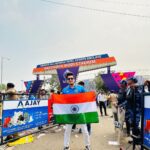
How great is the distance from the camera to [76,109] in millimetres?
6938

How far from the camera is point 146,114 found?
5.77 m

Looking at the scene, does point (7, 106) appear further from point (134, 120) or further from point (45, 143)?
point (134, 120)

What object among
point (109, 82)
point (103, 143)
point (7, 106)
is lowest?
point (103, 143)

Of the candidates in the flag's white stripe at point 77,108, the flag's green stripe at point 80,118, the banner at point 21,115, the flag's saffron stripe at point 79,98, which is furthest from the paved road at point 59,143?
the flag's saffron stripe at point 79,98

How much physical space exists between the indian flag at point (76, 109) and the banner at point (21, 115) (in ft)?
5.30

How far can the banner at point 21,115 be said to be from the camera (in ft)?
26.0

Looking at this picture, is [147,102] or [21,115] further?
[21,115]

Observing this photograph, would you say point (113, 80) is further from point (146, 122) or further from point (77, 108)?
point (146, 122)

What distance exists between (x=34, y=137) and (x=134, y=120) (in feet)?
12.2

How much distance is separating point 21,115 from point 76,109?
2400 millimetres

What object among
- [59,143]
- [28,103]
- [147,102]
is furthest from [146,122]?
[28,103]

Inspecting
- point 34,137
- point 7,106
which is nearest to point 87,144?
point 7,106

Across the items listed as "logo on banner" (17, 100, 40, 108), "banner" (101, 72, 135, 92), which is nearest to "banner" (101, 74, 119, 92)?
"banner" (101, 72, 135, 92)

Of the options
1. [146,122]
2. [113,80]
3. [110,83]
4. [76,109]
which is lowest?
[146,122]
